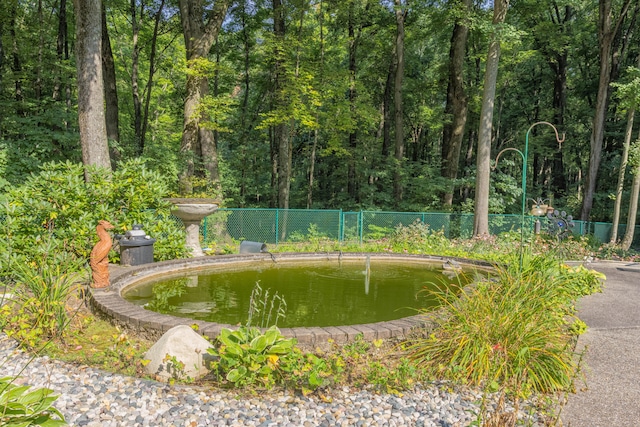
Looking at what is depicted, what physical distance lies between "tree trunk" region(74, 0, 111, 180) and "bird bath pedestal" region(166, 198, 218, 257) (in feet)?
5.59

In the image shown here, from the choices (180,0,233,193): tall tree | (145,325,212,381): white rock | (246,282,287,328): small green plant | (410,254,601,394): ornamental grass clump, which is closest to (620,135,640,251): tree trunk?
(410,254,601,394): ornamental grass clump

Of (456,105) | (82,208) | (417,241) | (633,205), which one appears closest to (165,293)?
(82,208)

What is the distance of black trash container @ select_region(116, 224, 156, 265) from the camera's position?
6227mm

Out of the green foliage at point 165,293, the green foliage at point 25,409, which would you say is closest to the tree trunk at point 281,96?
the green foliage at point 165,293

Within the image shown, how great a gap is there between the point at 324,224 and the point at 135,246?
6.79 metres

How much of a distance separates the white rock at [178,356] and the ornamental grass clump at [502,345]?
1.70 meters

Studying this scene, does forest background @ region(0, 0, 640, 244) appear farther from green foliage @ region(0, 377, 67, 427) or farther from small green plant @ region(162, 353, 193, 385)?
green foliage @ region(0, 377, 67, 427)

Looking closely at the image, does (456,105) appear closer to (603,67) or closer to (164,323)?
(603,67)

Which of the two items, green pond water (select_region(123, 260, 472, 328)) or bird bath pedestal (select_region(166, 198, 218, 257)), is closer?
green pond water (select_region(123, 260, 472, 328))

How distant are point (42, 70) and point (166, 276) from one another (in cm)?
1175

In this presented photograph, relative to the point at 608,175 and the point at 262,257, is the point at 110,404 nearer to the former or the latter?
the point at 262,257

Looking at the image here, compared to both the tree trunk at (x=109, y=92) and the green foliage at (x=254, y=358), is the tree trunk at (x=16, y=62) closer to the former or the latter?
the tree trunk at (x=109, y=92)

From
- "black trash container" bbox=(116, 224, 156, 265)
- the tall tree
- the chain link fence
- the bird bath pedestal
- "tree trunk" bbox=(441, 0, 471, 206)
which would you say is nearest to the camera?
"black trash container" bbox=(116, 224, 156, 265)

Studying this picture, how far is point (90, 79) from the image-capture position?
25.3 feet
